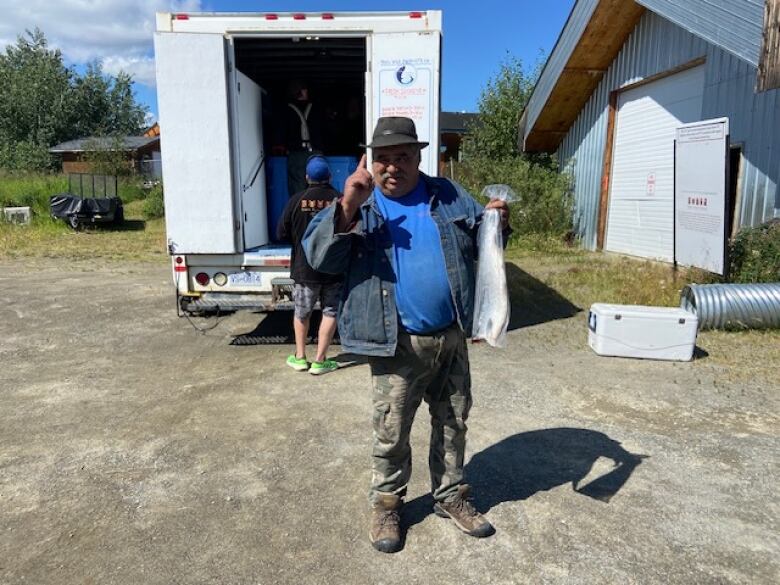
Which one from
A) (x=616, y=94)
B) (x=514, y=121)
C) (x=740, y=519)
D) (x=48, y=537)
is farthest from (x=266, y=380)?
(x=514, y=121)

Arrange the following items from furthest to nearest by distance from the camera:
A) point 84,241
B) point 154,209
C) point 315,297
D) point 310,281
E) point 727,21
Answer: point 154,209
point 84,241
point 727,21
point 315,297
point 310,281

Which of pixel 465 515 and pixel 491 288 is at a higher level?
pixel 491 288

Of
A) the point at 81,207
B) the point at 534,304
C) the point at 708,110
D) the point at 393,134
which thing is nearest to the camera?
the point at 393,134

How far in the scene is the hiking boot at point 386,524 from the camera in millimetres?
2766

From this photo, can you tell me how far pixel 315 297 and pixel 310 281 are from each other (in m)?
0.18

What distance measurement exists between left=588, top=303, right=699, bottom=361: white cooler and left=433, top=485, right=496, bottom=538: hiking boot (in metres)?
3.30

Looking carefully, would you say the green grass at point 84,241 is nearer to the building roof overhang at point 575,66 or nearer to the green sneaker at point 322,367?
the green sneaker at point 322,367

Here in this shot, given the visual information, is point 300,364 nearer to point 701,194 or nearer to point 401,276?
point 401,276

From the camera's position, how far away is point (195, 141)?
5.52 meters

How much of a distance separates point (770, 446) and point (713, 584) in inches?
67.7

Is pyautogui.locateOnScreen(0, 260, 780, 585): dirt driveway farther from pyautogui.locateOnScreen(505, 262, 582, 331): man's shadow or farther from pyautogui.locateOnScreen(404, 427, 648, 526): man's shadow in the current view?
pyautogui.locateOnScreen(505, 262, 582, 331): man's shadow

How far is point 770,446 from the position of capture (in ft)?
12.6

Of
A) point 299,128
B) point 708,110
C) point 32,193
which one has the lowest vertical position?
point 32,193

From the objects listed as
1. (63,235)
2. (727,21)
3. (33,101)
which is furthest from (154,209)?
(33,101)
